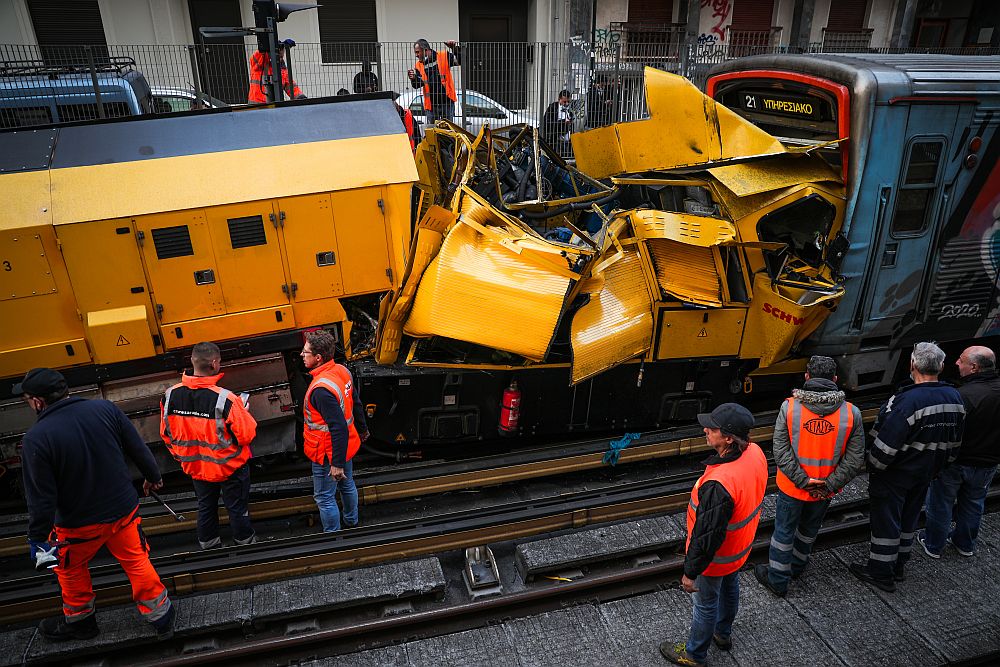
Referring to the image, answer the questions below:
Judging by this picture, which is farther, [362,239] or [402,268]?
[402,268]

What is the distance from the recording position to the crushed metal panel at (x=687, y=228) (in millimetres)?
5234

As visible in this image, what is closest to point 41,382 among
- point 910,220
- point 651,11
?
point 910,220

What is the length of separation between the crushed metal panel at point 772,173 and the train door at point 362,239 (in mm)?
2729

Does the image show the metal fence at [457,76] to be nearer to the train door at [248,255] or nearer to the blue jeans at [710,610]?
the train door at [248,255]

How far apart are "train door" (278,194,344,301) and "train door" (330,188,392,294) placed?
6 cm

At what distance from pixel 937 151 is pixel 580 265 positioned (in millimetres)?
3168

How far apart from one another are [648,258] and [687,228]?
412 mm

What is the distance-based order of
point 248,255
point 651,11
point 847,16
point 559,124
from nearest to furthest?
point 248,255 → point 559,124 → point 651,11 → point 847,16

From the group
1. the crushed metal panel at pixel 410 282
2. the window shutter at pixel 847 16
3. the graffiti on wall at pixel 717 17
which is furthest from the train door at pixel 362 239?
the window shutter at pixel 847 16

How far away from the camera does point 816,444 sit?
13.0ft

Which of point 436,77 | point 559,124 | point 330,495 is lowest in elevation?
point 330,495

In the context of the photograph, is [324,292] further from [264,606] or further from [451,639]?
[451,639]

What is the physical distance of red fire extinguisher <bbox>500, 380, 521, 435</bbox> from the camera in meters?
5.42

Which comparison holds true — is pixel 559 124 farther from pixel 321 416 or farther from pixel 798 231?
pixel 321 416
